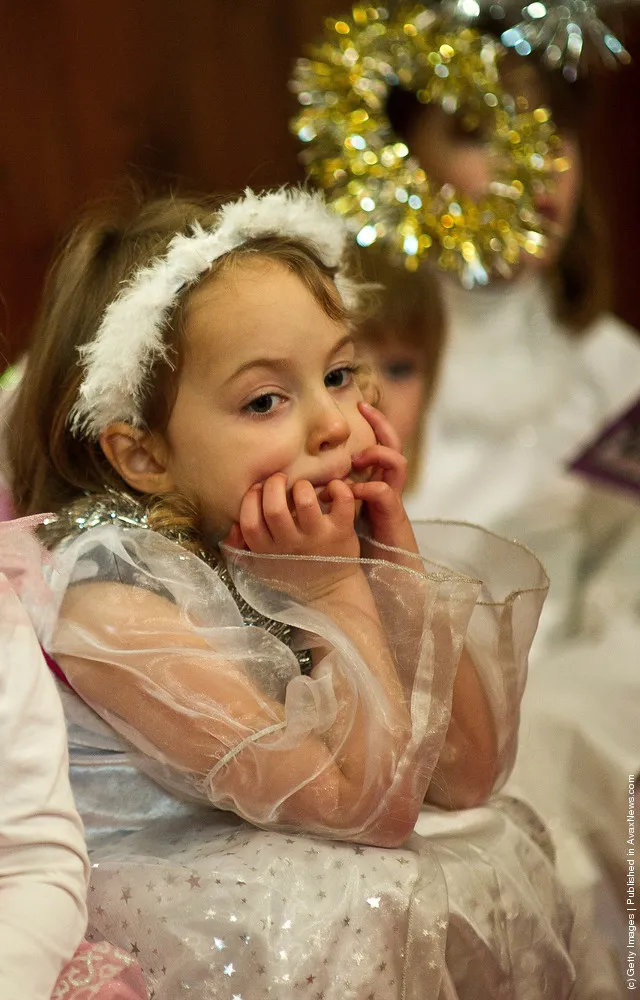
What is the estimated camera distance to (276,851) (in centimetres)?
71

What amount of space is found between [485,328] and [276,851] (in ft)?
3.18

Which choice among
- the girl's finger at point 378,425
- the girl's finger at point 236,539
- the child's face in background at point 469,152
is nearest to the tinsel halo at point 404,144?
the child's face in background at point 469,152

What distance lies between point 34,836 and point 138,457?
0.29 meters

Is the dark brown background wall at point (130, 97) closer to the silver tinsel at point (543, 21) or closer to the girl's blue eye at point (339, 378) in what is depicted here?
the silver tinsel at point (543, 21)

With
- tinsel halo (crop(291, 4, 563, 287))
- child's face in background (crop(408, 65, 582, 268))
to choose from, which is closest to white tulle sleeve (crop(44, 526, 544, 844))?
tinsel halo (crop(291, 4, 563, 287))

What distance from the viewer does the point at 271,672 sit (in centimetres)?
75

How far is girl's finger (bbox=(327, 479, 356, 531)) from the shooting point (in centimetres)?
77

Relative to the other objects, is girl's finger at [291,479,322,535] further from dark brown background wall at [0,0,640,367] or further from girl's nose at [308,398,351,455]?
dark brown background wall at [0,0,640,367]

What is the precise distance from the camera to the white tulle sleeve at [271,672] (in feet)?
2.36

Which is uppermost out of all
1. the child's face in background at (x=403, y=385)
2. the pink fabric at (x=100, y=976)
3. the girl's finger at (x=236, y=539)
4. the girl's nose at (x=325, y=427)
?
the girl's nose at (x=325, y=427)

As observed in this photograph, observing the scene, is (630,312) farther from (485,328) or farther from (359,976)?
(359,976)

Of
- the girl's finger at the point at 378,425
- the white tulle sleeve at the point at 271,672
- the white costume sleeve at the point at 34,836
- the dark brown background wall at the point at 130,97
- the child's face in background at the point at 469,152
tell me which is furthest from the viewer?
the child's face in background at the point at 469,152

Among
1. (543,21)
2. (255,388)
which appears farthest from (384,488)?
(543,21)

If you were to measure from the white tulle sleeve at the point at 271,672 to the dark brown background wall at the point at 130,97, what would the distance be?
47 centimetres
